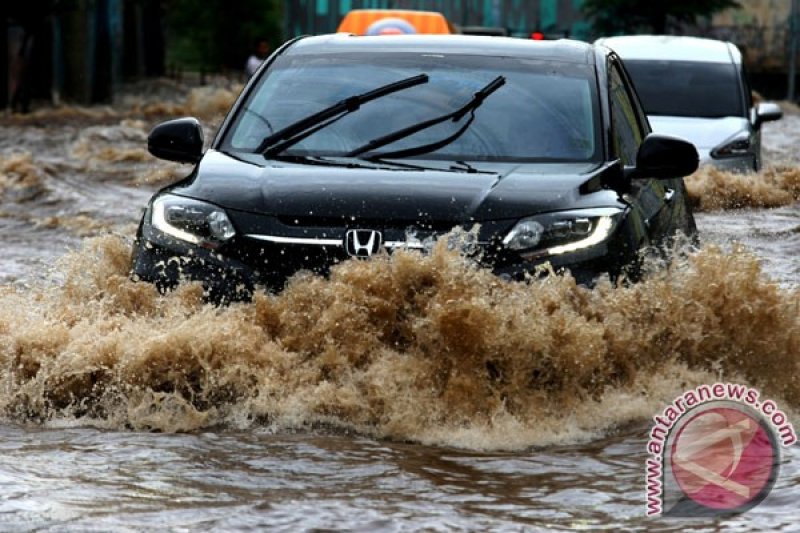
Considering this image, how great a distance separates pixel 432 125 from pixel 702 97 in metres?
10.1

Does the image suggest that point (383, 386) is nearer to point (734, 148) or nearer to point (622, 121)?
point (622, 121)

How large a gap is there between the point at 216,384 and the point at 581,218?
1476 millimetres

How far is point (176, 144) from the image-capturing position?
8633 millimetres

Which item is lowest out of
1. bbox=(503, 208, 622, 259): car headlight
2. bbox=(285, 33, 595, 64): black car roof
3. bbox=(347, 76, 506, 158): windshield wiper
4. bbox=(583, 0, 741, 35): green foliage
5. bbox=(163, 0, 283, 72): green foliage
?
bbox=(163, 0, 283, 72): green foliage

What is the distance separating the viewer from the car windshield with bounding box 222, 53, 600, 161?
8.34 meters

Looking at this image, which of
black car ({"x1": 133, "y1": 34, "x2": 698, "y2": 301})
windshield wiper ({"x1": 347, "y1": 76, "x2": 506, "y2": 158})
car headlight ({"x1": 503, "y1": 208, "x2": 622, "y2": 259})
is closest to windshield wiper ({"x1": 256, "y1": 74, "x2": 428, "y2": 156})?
black car ({"x1": 133, "y1": 34, "x2": 698, "y2": 301})

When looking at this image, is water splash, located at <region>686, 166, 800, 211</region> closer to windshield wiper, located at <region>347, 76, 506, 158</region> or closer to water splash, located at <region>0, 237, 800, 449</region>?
windshield wiper, located at <region>347, 76, 506, 158</region>

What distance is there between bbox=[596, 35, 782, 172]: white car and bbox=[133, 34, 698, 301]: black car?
7493 millimetres

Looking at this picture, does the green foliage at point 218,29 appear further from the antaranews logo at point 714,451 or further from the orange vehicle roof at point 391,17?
the antaranews logo at point 714,451

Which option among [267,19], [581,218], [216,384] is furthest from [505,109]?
[267,19]

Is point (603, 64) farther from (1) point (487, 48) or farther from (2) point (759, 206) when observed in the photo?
(2) point (759, 206)

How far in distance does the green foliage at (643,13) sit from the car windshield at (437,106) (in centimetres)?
3134

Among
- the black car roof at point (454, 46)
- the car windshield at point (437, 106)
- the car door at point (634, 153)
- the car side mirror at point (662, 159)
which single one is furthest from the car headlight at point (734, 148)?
the car side mirror at point (662, 159)

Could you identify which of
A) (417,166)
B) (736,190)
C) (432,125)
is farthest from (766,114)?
(417,166)
